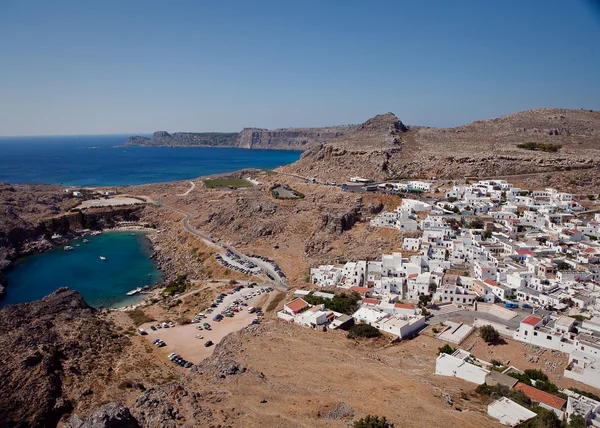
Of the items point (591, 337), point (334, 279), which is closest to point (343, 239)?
point (334, 279)

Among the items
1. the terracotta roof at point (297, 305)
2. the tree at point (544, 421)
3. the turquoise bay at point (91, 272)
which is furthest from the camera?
the turquoise bay at point (91, 272)

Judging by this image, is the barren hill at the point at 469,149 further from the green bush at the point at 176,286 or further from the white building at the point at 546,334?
the white building at the point at 546,334

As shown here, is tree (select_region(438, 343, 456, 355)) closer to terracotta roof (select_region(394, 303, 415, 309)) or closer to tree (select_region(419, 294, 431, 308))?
terracotta roof (select_region(394, 303, 415, 309))

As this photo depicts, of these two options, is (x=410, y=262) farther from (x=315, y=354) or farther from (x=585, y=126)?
(x=585, y=126)

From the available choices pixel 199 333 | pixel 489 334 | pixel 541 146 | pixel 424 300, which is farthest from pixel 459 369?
pixel 541 146

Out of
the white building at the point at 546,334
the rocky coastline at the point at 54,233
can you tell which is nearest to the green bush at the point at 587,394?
the white building at the point at 546,334

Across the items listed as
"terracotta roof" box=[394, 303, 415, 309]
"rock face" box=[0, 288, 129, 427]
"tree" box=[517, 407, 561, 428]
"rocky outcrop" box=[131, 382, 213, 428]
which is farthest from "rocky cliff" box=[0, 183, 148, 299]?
→ "tree" box=[517, 407, 561, 428]

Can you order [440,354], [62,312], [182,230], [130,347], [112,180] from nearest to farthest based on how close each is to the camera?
[440,354] → [130,347] → [62,312] → [182,230] → [112,180]
